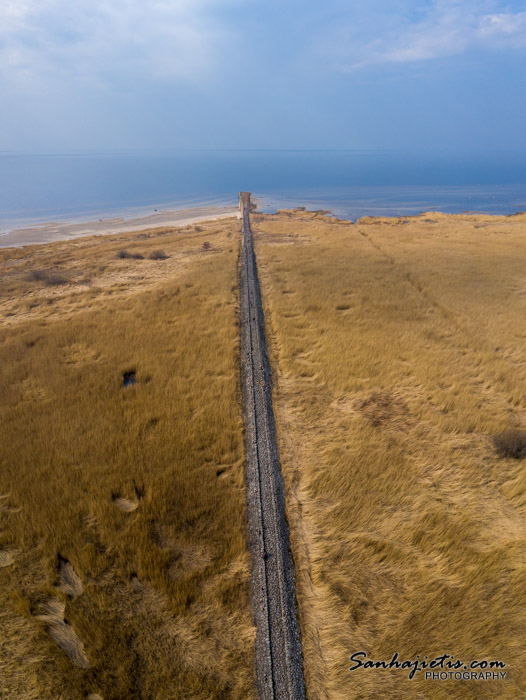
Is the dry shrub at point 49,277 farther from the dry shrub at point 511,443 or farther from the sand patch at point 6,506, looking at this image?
the dry shrub at point 511,443

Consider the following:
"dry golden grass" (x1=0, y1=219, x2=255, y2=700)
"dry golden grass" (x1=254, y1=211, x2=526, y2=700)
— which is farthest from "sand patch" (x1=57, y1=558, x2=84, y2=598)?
"dry golden grass" (x1=254, y1=211, x2=526, y2=700)


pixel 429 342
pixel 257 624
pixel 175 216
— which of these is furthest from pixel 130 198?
pixel 257 624

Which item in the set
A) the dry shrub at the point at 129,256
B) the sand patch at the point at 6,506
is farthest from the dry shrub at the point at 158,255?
the sand patch at the point at 6,506

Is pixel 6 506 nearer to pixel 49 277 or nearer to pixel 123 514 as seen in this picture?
pixel 123 514

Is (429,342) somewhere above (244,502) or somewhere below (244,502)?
above

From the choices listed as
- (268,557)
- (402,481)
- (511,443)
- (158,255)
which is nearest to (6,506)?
(268,557)

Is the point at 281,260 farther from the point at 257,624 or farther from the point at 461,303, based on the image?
the point at 257,624
